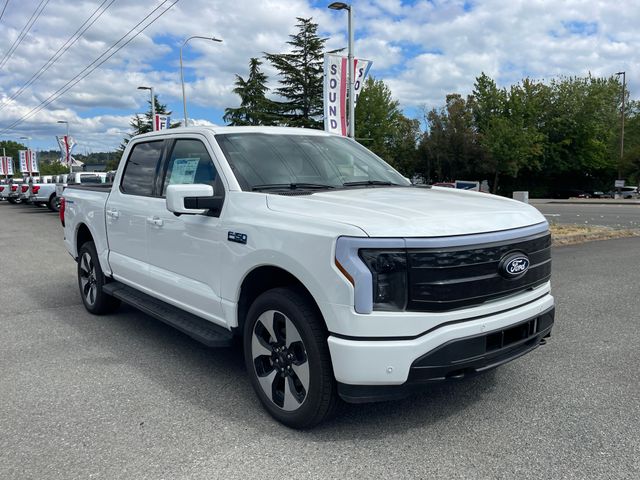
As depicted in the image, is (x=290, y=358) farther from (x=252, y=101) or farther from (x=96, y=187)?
Answer: (x=252, y=101)

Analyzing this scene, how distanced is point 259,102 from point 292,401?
50017 mm

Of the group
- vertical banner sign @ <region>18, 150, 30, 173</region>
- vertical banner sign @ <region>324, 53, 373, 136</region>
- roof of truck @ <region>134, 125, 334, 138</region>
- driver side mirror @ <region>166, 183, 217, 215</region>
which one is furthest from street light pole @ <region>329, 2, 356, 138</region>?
vertical banner sign @ <region>18, 150, 30, 173</region>

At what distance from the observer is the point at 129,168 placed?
5.30m

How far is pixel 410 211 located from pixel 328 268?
2.00ft

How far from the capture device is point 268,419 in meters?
3.39

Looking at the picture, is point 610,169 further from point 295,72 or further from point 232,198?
point 232,198

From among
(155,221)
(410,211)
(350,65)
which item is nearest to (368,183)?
(410,211)

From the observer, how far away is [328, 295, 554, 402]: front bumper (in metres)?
2.77

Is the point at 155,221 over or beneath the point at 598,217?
over

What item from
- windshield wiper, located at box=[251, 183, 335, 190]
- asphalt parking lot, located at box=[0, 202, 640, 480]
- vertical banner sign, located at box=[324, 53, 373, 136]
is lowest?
asphalt parking lot, located at box=[0, 202, 640, 480]

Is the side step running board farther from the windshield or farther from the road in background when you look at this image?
the road in background

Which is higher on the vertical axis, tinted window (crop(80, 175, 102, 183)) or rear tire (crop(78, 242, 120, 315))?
tinted window (crop(80, 175, 102, 183))

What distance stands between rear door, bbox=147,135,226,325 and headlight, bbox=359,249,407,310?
128 cm

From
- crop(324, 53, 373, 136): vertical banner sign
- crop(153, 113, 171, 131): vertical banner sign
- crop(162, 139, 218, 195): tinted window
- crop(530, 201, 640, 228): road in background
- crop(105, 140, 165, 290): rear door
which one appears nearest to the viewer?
crop(162, 139, 218, 195): tinted window
